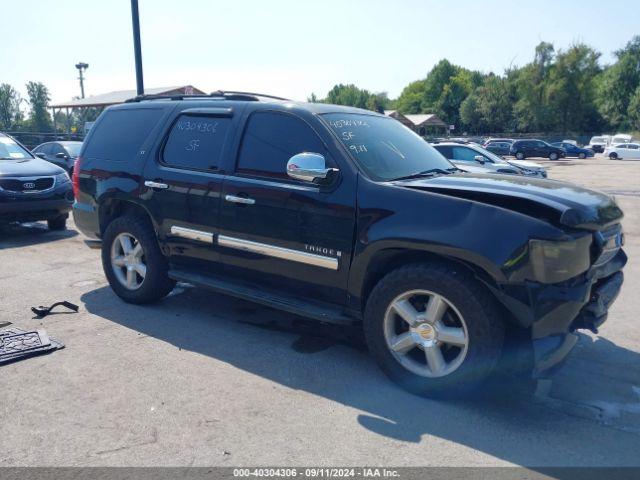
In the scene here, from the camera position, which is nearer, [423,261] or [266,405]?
[266,405]

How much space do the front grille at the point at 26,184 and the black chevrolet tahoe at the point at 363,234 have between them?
4.09 m

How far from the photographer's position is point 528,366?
3.34m

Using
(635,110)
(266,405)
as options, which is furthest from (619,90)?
(266,405)

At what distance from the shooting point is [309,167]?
384 cm

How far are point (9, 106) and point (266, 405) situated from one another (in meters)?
89.9

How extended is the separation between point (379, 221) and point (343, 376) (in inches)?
45.7

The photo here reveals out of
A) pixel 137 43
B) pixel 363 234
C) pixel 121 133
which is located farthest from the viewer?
pixel 137 43

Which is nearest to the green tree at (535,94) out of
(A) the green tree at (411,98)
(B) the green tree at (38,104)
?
(A) the green tree at (411,98)

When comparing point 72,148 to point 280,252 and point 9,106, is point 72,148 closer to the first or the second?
point 280,252

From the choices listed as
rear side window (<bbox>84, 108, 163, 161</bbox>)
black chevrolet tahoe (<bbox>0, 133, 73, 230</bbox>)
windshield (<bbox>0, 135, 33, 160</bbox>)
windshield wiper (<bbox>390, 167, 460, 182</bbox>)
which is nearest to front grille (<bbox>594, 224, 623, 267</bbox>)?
windshield wiper (<bbox>390, 167, 460, 182</bbox>)

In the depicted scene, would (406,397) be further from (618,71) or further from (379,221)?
(618,71)

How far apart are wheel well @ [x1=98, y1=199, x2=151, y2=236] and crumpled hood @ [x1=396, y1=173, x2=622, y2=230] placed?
109 inches

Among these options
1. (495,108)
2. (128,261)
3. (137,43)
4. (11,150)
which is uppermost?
(495,108)

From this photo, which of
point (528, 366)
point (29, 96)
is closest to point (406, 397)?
point (528, 366)
